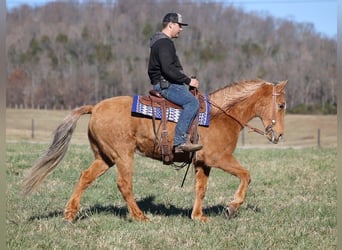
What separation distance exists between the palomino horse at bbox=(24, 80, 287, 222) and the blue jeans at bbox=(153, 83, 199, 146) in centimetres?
21

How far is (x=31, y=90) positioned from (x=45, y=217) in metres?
81.0

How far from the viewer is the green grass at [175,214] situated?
6.70m

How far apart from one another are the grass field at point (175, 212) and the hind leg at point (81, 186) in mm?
160

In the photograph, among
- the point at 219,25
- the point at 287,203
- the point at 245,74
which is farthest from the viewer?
the point at 219,25

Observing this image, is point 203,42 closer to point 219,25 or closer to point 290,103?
point 219,25

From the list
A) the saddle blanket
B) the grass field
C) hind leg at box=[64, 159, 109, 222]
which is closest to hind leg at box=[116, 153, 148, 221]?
the grass field

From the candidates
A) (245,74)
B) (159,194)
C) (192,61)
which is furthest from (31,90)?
(159,194)

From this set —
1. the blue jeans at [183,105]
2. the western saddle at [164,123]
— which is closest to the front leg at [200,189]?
the western saddle at [164,123]

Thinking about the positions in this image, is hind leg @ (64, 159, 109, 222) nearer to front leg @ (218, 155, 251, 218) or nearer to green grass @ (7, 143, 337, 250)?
green grass @ (7, 143, 337, 250)

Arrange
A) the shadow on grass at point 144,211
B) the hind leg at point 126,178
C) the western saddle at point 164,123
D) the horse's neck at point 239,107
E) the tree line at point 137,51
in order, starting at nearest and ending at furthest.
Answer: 1. the western saddle at point 164,123
2. the hind leg at point 126,178
3. the shadow on grass at point 144,211
4. the horse's neck at point 239,107
5. the tree line at point 137,51

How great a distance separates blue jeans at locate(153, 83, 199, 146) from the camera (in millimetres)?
8039

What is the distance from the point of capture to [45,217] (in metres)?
8.15

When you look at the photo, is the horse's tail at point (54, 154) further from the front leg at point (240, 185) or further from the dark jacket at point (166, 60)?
the front leg at point (240, 185)

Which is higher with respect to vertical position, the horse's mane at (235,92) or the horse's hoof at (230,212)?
the horse's mane at (235,92)
